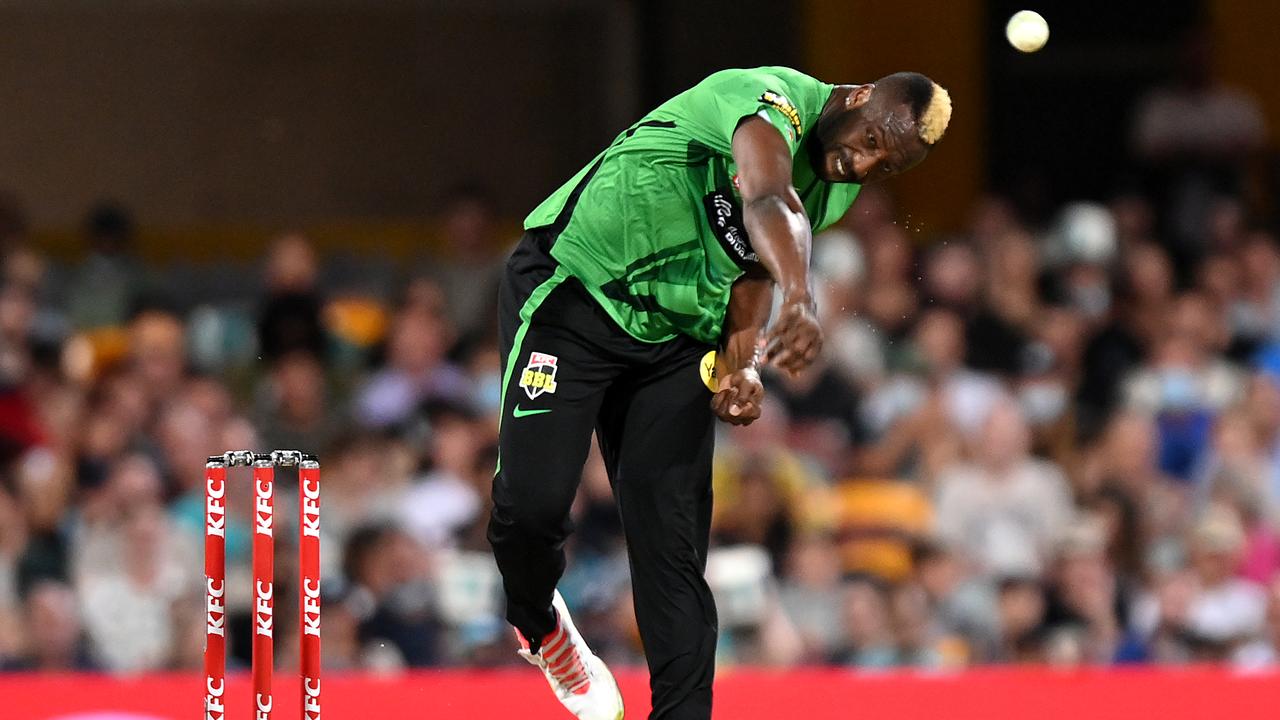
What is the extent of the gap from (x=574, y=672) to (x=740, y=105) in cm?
163

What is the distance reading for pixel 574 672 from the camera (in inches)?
196

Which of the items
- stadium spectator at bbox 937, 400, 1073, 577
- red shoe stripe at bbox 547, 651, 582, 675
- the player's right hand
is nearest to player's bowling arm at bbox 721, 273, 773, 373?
the player's right hand

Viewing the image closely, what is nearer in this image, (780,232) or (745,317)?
(780,232)

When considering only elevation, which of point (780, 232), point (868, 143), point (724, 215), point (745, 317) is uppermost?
point (868, 143)

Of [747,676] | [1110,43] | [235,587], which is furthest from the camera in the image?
[1110,43]

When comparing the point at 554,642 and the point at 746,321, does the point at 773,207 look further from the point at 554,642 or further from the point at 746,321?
the point at 554,642

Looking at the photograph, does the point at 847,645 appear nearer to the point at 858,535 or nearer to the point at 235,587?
the point at 858,535

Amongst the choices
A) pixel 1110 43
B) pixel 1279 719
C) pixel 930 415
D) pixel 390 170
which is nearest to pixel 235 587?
pixel 930 415

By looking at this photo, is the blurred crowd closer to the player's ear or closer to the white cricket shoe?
the white cricket shoe

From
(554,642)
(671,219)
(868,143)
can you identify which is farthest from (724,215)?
(554,642)

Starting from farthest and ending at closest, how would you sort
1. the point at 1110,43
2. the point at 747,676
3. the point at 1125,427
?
1. the point at 1110,43
2. the point at 1125,427
3. the point at 747,676

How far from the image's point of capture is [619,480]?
15.1ft

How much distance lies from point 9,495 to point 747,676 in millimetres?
3394

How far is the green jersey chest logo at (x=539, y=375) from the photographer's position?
4.48m
